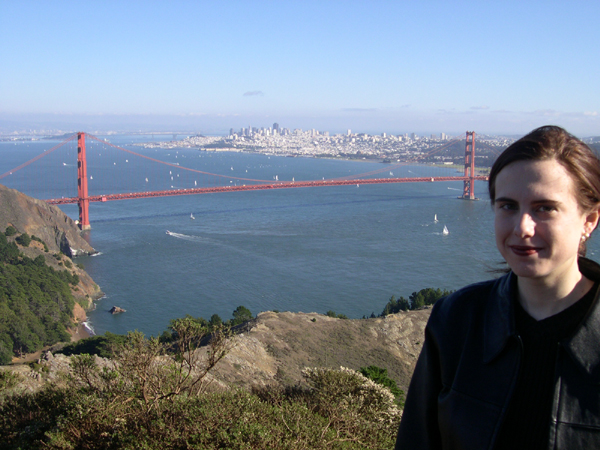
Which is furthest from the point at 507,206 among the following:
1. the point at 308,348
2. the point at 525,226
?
the point at 308,348

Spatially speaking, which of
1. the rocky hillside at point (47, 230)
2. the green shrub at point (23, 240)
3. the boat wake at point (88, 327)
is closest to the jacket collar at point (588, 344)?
the boat wake at point (88, 327)

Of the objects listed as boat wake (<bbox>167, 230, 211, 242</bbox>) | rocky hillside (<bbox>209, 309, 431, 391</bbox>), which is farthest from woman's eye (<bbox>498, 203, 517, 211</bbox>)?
boat wake (<bbox>167, 230, 211, 242</bbox>)

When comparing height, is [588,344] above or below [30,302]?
above

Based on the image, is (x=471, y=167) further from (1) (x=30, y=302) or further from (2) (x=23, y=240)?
(1) (x=30, y=302)

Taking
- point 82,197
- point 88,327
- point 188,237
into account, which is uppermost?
point 82,197

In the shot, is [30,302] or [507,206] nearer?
[507,206]

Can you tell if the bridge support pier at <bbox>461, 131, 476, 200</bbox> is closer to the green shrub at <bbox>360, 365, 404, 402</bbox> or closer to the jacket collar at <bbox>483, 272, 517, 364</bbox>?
the green shrub at <bbox>360, 365, 404, 402</bbox>

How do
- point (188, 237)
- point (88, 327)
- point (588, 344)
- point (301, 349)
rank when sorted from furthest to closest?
point (188, 237), point (88, 327), point (301, 349), point (588, 344)
